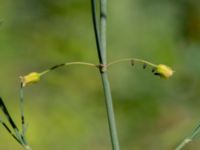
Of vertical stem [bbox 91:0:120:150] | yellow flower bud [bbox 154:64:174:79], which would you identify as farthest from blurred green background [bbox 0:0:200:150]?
vertical stem [bbox 91:0:120:150]

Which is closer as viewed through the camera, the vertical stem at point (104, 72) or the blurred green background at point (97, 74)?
the vertical stem at point (104, 72)

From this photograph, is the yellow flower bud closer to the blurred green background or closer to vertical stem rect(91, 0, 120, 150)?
vertical stem rect(91, 0, 120, 150)

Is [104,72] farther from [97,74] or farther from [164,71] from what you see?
[97,74]

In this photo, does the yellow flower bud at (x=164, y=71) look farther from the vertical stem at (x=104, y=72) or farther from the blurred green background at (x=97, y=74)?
the blurred green background at (x=97, y=74)

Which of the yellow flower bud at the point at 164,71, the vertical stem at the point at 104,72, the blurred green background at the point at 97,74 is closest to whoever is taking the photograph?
the vertical stem at the point at 104,72

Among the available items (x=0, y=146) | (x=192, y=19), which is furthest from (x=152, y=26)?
(x=0, y=146)

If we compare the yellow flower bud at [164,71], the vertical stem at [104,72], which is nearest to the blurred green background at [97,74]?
the yellow flower bud at [164,71]

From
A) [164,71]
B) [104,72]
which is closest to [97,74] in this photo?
[164,71]

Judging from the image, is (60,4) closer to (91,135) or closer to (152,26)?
(152,26)
